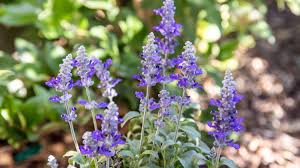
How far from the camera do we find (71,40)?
9.23ft

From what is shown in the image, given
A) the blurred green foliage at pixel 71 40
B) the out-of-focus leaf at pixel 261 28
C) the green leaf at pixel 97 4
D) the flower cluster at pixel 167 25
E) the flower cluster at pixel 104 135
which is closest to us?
the flower cluster at pixel 104 135

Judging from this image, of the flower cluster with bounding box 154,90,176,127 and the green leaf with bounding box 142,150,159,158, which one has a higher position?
the flower cluster with bounding box 154,90,176,127

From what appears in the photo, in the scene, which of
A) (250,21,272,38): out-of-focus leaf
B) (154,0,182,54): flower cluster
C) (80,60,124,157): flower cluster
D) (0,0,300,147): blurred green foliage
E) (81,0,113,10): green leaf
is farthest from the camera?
(250,21,272,38): out-of-focus leaf

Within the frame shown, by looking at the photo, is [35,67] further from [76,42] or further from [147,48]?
[147,48]

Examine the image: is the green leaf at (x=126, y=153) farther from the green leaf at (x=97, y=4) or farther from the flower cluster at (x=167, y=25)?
the green leaf at (x=97, y=4)

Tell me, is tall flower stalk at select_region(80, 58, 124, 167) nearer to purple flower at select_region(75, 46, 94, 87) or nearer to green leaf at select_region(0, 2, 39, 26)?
purple flower at select_region(75, 46, 94, 87)

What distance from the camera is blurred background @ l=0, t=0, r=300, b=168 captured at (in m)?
2.63

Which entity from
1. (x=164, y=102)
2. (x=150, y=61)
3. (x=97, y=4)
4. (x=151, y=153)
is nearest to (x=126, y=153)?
(x=151, y=153)

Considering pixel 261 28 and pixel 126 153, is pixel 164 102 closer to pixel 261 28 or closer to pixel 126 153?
pixel 126 153

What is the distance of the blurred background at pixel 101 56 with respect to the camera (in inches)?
Result: 104

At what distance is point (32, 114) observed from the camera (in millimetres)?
2633

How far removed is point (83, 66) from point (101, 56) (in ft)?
4.46

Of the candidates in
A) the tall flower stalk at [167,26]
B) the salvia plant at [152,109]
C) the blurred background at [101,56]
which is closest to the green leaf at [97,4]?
the blurred background at [101,56]

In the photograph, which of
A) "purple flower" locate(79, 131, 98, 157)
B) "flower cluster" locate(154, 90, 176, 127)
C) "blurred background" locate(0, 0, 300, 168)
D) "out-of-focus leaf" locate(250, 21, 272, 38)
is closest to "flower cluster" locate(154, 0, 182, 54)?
"flower cluster" locate(154, 90, 176, 127)
